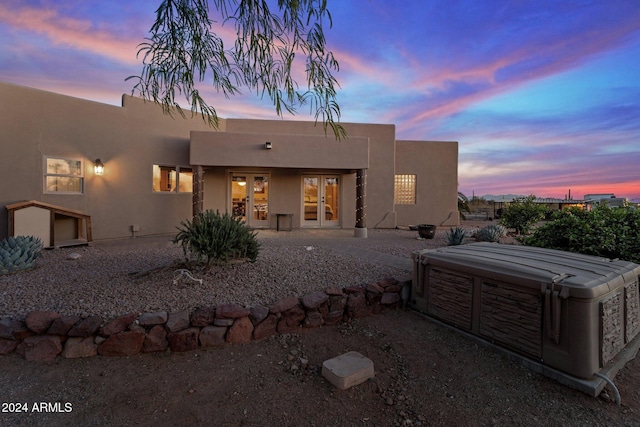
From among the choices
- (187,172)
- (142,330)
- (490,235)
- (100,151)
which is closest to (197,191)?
(187,172)

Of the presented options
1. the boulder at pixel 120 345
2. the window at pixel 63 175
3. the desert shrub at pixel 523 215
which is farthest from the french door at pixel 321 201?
the boulder at pixel 120 345

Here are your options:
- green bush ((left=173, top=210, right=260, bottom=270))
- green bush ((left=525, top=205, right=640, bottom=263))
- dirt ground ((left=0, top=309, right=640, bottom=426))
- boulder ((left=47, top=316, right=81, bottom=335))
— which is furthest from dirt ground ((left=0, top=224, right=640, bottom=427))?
green bush ((left=525, top=205, right=640, bottom=263))

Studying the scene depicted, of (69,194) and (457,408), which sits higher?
(69,194)

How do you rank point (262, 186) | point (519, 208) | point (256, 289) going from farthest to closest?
point (262, 186) → point (519, 208) → point (256, 289)

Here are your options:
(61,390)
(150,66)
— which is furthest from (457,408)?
(150,66)

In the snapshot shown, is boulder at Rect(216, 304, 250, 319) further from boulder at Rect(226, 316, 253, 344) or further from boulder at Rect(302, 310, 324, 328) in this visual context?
boulder at Rect(302, 310, 324, 328)

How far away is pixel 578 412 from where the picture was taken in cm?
206

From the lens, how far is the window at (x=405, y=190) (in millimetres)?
12633

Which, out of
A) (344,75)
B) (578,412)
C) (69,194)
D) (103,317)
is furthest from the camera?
(69,194)

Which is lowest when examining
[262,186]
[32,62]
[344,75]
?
[262,186]

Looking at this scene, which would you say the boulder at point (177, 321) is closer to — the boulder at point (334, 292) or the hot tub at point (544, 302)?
the boulder at point (334, 292)

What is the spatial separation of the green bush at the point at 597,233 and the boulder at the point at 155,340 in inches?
218

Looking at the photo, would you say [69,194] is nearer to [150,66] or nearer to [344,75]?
[150,66]

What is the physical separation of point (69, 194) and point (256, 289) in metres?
7.33
